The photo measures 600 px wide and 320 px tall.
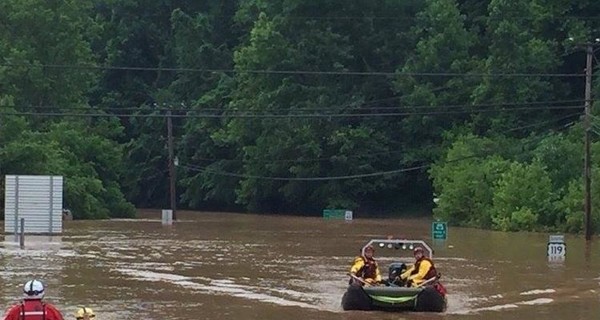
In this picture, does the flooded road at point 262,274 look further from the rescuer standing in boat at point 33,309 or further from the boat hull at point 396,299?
the rescuer standing in boat at point 33,309

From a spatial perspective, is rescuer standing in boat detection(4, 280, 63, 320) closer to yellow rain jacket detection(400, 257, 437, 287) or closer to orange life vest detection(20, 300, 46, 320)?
orange life vest detection(20, 300, 46, 320)

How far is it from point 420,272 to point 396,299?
1160 mm

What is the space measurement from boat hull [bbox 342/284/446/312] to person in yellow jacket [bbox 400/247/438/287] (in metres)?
0.67

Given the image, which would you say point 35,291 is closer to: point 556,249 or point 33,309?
point 33,309

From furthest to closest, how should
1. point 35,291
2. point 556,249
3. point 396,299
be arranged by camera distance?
1. point 556,249
2. point 396,299
3. point 35,291

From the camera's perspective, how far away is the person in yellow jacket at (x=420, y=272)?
82.4 feet

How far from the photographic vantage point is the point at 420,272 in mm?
25266

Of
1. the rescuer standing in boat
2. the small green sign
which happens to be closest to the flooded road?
the small green sign

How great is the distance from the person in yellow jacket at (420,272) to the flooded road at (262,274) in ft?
2.82

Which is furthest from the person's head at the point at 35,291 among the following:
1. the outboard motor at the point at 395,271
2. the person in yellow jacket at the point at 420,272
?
the outboard motor at the point at 395,271

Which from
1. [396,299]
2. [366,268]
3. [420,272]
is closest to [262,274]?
[366,268]

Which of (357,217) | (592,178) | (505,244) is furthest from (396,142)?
(505,244)

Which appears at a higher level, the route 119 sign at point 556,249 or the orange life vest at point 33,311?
the orange life vest at point 33,311

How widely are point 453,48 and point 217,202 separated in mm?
22351
